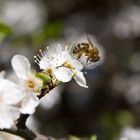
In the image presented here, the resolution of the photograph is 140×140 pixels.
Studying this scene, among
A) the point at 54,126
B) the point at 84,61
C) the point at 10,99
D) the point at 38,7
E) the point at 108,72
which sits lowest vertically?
the point at 10,99

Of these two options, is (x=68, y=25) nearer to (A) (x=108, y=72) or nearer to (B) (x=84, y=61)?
(A) (x=108, y=72)

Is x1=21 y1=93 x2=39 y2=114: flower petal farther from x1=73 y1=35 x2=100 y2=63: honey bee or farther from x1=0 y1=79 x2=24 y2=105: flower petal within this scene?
x1=73 y1=35 x2=100 y2=63: honey bee

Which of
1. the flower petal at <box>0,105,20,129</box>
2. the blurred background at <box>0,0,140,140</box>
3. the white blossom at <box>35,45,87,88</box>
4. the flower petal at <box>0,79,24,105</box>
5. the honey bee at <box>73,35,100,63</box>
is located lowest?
the flower petal at <box>0,105,20,129</box>

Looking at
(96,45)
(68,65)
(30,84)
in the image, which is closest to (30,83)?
(30,84)

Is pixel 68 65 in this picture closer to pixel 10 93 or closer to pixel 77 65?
pixel 77 65

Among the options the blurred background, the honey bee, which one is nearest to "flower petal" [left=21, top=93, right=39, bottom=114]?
the honey bee

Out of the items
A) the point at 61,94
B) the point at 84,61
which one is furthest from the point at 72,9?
the point at 84,61
